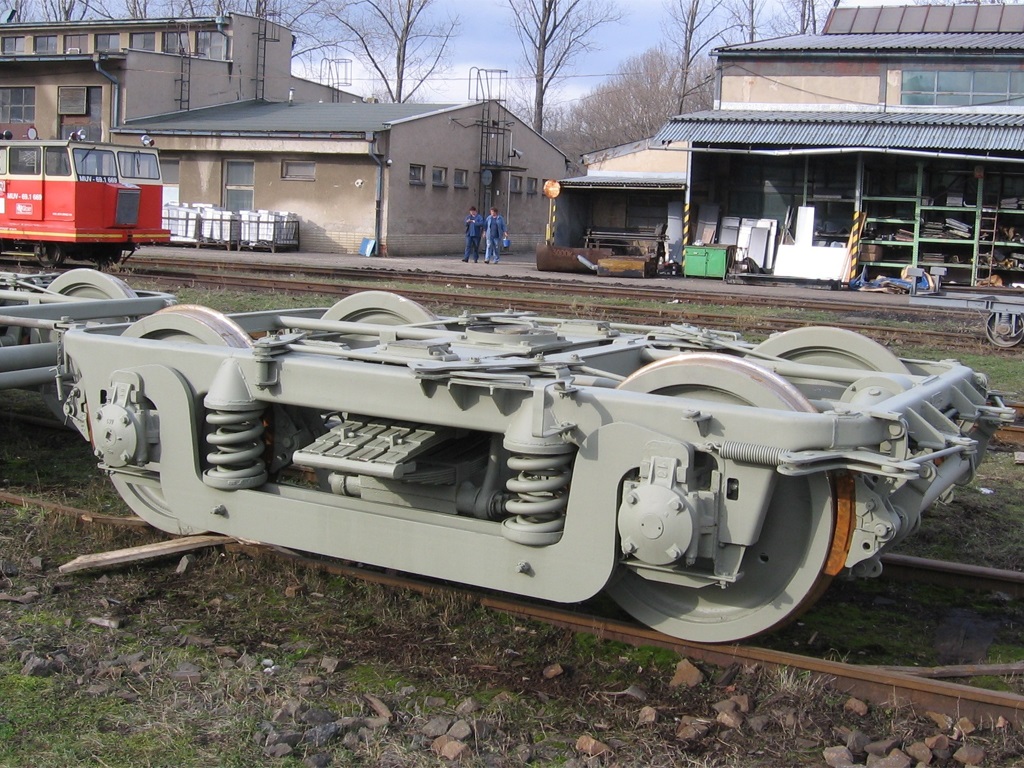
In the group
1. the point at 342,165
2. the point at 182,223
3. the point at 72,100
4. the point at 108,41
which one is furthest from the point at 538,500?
the point at 108,41

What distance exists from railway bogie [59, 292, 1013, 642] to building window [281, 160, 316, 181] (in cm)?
2974

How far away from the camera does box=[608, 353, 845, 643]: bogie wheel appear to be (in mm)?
3977

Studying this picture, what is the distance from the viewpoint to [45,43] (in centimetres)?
4538

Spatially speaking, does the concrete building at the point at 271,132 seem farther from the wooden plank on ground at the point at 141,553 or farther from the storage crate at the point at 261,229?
the wooden plank on ground at the point at 141,553

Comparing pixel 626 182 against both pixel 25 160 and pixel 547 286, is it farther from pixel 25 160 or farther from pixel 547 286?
pixel 25 160

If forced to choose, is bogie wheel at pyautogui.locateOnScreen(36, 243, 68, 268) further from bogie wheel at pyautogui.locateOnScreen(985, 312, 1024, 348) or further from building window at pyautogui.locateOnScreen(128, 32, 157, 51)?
building window at pyautogui.locateOnScreen(128, 32, 157, 51)

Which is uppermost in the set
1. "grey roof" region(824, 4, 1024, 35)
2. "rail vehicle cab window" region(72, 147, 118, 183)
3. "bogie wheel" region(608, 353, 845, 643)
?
"grey roof" region(824, 4, 1024, 35)

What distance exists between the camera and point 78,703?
12.8 feet

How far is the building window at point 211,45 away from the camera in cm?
4125

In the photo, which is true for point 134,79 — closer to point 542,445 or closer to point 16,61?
point 16,61

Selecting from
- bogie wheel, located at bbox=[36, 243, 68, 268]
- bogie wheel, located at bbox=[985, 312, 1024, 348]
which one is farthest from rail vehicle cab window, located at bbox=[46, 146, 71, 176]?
bogie wheel, located at bbox=[985, 312, 1024, 348]

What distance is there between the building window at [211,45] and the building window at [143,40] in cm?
224

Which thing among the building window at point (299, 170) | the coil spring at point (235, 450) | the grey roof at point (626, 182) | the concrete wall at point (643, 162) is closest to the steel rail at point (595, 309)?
the coil spring at point (235, 450)

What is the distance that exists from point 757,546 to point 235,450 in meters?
2.23
